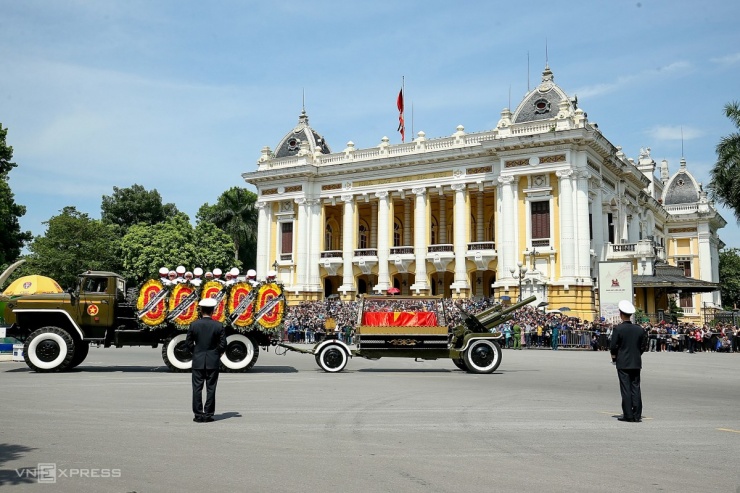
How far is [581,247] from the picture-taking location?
40.0 meters

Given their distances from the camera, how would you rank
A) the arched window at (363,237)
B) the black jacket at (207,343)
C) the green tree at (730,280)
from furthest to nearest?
the green tree at (730,280) < the arched window at (363,237) < the black jacket at (207,343)

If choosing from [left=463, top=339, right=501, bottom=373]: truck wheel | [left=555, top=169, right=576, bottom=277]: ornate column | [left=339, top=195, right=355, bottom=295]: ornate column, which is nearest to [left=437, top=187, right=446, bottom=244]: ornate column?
[left=339, top=195, right=355, bottom=295]: ornate column

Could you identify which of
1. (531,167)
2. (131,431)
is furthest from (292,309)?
(131,431)

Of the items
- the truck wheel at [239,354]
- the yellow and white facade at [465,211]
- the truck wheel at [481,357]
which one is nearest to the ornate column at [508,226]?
the yellow and white facade at [465,211]

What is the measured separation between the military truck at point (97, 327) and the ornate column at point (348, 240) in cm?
3164

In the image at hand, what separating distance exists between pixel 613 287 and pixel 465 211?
1381 centimetres

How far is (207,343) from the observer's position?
9039mm

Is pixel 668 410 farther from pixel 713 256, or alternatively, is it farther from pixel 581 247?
pixel 713 256

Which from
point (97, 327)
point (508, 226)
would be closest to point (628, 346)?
point (97, 327)

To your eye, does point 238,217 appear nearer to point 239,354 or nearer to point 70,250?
point 70,250

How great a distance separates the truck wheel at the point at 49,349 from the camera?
1608 cm

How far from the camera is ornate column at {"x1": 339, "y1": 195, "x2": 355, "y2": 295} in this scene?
48875 millimetres

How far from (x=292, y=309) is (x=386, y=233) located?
8674 millimetres

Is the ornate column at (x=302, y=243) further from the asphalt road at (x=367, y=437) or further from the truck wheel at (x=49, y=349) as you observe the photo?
the asphalt road at (x=367, y=437)
